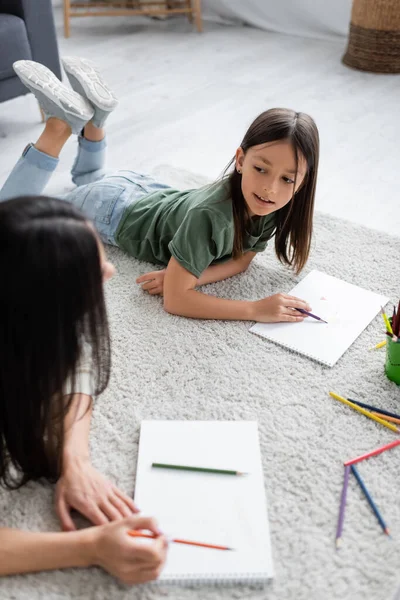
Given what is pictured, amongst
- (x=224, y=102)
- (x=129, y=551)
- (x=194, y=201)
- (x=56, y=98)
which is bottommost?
(x=224, y=102)

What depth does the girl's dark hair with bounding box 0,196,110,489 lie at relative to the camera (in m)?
0.71

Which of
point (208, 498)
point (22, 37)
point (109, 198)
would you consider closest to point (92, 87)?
point (109, 198)

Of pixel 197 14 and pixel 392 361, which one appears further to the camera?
pixel 197 14

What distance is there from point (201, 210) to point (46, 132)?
1.66 feet

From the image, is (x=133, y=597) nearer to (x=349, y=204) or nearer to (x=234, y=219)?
(x=234, y=219)

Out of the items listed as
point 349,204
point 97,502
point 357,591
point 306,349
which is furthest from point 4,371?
point 349,204

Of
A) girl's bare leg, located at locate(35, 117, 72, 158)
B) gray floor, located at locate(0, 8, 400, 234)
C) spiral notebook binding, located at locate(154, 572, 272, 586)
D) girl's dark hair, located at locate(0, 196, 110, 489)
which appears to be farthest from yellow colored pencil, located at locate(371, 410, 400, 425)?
girl's bare leg, located at locate(35, 117, 72, 158)

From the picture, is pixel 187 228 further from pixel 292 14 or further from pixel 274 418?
pixel 292 14

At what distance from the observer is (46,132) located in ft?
5.08

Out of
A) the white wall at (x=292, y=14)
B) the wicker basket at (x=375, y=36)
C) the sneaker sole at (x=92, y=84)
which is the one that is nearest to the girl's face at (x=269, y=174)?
the sneaker sole at (x=92, y=84)

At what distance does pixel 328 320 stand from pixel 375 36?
71.7 inches

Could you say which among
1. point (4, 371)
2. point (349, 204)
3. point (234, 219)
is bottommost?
point (349, 204)

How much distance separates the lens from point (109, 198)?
1.53m

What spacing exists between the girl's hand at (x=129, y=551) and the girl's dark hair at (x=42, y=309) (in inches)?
6.2
